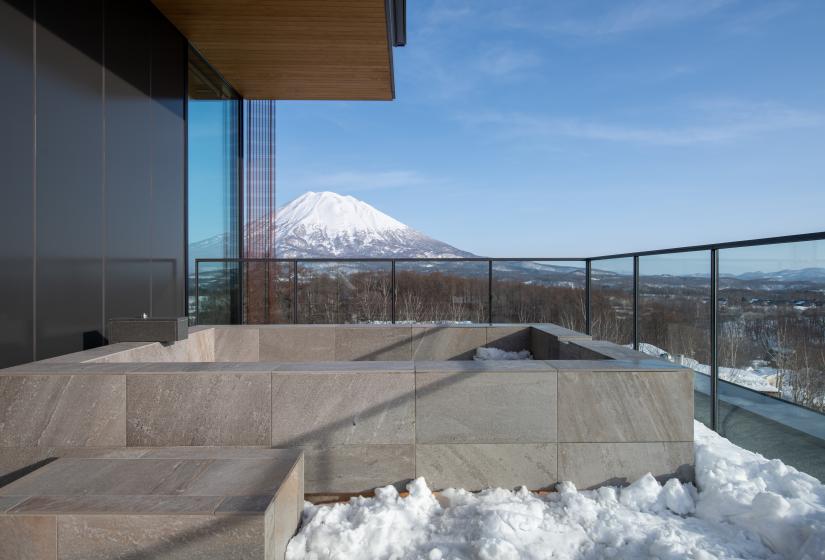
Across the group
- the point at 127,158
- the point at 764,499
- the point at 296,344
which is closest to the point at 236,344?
the point at 296,344

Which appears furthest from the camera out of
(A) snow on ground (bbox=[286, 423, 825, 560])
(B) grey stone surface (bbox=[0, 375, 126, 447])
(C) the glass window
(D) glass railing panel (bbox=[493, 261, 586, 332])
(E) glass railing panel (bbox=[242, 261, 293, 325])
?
(E) glass railing panel (bbox=[242, 261, 293, 325])

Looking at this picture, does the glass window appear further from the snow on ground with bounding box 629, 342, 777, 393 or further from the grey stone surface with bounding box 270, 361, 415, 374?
the snow on ground with bounding box 629, 342, 777, 393

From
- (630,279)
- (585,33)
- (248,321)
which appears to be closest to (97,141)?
(248,321)

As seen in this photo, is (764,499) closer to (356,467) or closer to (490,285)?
(356,467)

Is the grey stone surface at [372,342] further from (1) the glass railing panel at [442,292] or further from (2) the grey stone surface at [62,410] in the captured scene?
(2) the grey stone surface at [62,410]

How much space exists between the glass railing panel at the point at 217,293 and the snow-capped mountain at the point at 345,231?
858 inches

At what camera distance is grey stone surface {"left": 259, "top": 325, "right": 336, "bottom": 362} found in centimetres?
543

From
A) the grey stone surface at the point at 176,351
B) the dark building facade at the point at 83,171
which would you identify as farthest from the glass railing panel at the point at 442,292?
the dark building facade at the point at 83,171

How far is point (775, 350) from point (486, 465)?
1.72 m

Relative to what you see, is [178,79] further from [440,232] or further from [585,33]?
[440,232]

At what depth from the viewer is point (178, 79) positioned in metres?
5.53

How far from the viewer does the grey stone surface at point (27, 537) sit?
1.77 metres

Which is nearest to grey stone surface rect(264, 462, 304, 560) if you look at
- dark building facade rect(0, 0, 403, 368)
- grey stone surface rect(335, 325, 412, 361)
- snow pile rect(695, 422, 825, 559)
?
snow pile rect(695, 422, 825, 559)

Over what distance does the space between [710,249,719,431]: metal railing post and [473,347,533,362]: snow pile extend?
203 centimetres
